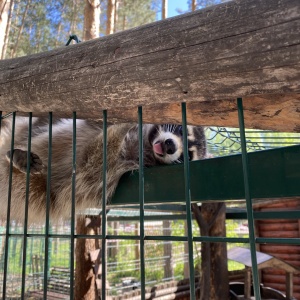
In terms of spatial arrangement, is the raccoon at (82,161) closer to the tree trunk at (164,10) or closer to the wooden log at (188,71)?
the wooden log at (188,71)

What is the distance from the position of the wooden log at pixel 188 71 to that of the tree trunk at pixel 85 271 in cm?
362

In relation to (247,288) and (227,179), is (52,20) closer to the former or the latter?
(247,288)

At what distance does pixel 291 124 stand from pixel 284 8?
1.34 feet

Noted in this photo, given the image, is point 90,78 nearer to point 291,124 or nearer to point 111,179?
point 291,124

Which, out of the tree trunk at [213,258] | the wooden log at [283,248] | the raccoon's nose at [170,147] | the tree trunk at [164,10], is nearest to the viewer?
the raccoon's nose at [170,147]

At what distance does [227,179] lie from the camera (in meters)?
1.20

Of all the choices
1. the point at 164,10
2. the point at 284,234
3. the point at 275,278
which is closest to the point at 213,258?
the point at 284,234

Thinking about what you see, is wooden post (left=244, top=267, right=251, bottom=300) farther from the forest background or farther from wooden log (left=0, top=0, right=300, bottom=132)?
the forest background

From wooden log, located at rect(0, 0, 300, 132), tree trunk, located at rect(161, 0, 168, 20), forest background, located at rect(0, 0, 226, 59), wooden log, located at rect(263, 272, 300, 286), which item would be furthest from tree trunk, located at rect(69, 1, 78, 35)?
wooden log, located at rect(0, 0, 300, 132)

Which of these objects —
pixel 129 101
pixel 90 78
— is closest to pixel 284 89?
pixel 129 101

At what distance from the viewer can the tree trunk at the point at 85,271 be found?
15.2 ft

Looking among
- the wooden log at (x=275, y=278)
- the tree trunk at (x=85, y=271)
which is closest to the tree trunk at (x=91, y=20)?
the tree trunk at (x=85, y=271)

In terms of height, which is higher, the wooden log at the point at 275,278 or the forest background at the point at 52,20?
the forest background at the point at 52,20

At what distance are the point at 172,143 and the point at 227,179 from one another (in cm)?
102
